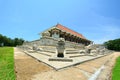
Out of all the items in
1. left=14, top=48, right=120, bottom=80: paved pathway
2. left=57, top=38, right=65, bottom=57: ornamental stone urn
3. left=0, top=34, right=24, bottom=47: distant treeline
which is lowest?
left=14, top=48, right=120, bottom=80: paved pathway

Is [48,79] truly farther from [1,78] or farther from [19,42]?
[19,42]

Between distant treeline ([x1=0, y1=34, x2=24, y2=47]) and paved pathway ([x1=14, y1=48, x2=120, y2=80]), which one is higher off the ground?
distant treeline ([x1=0, y1=34, x2=24, y2=47])

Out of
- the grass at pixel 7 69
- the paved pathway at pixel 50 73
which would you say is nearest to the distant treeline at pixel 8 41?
the grass at pixel 7 69

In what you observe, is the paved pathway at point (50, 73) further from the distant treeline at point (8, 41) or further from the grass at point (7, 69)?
the distant treeline at point (8, 41)

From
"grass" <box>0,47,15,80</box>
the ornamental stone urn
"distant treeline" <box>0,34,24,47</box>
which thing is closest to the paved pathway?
"grass" <box>0,47,15,80</box>

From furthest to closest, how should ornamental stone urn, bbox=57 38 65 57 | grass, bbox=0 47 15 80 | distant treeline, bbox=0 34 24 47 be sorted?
distant treeline, bbox=0 34 24 47, ornamental stone urn, bbox=57 38 65 57, grass, bbox=0 47 15 80

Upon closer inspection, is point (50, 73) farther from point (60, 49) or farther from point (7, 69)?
point (60, 49)

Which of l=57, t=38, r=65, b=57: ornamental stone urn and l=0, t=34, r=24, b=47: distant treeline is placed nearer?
l=57, t=38, r=65, b=57: ornamental stone urn

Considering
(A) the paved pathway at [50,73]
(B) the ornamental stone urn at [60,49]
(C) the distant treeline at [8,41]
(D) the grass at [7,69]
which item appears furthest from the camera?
(C) the distant treeline at [8,41]

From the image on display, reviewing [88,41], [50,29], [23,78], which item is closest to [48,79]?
[23,78]

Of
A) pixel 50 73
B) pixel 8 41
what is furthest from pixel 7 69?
pixel 8 41

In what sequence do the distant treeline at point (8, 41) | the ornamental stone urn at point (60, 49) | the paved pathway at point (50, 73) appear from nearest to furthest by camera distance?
the paved pathway at point (50, 73) → the ornamental stone urn at point (60, 49) → the distant treeline at point (8, 41)

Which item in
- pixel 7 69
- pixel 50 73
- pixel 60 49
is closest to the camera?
pixel 50 73

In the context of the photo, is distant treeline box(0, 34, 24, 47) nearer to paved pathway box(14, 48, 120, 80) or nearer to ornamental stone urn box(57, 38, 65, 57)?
ornamental stone urn box(57, 38, 65, 57)
